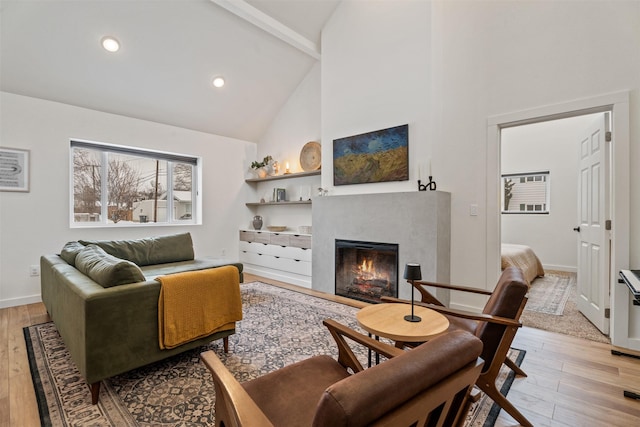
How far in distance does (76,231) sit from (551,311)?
602 cm

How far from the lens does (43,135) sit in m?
3.71

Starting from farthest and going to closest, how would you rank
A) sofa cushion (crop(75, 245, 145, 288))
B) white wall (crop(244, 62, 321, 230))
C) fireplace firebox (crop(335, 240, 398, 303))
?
white wall (crop(244, 62, 321, 230)) < fireplace firebox (crop(335, 240, 398, 303)) < sofa cushion (crop(75, 245, 145, 288))

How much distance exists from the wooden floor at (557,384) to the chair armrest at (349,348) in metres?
0.94

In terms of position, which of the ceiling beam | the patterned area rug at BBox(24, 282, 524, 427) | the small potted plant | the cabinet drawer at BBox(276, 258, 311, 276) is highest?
the ceiling beam

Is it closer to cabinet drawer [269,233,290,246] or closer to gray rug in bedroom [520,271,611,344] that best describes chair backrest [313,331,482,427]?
gray rug in bedroom [520,271,611,344]

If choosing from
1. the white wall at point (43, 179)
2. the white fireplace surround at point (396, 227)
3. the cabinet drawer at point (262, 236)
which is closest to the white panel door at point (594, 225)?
the white fireplace surround at point (396, 227)

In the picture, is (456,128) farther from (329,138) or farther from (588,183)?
(329,138)

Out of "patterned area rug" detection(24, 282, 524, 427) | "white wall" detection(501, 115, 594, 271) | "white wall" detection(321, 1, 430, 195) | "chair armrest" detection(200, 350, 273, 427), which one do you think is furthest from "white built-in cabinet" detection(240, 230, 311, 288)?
"white wall" detection(501, 115, 594, 271)

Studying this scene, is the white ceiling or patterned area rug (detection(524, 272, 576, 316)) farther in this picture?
patterned area rug (detection(524, 272, 576, 316))

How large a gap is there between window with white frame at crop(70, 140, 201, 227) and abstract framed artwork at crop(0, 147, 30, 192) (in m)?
0.47

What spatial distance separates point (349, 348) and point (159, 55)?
14.2 ft

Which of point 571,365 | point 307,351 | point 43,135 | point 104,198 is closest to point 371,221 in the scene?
point 307,351

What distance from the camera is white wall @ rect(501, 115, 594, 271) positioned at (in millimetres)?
5520

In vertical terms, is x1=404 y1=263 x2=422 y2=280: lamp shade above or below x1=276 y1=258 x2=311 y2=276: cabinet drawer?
above
